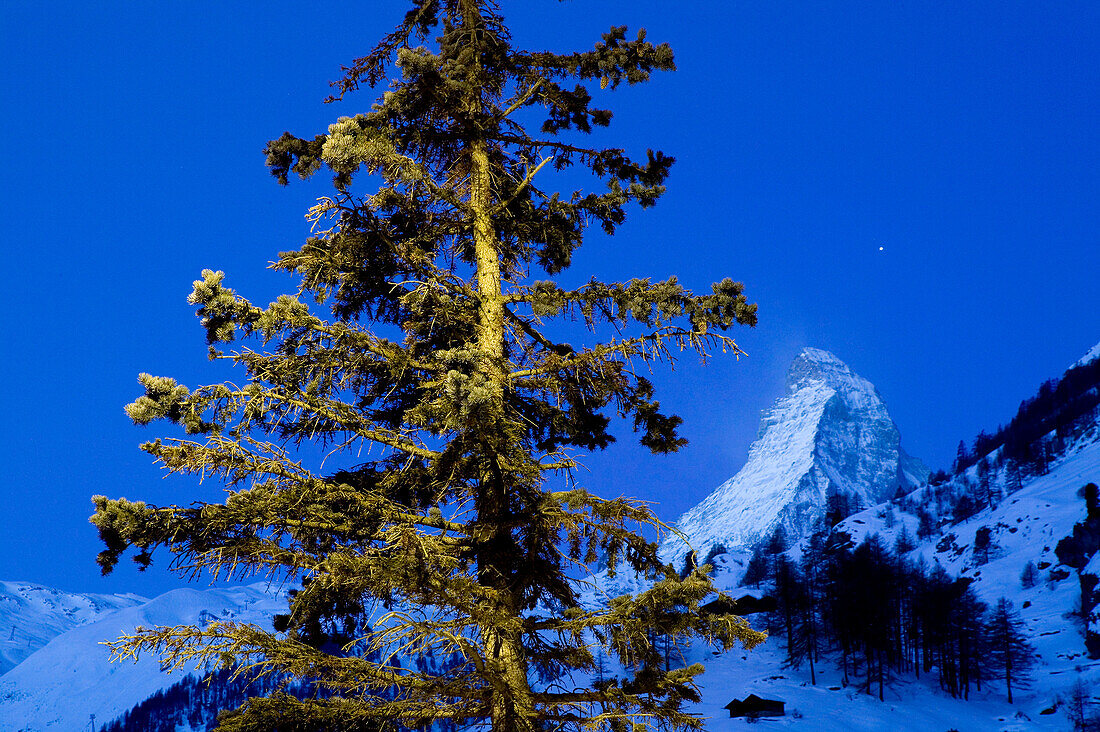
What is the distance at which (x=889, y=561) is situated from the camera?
104812 millimetres

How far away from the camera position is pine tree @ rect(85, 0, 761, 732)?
6836mm

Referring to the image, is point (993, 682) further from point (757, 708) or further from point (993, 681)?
point (757, 708)

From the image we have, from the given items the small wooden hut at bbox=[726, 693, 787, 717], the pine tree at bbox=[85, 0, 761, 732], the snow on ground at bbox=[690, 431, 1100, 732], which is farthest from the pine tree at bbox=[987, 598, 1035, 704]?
the pine tree at bbox=[85, 0, 761, 732]

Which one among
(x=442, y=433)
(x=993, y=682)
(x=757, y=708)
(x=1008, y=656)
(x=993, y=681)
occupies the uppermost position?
(x=1008, y=656)

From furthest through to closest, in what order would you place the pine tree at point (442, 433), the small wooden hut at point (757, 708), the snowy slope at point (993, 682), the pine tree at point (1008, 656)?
the pine tree at point (1008, 656) → the snowy slope at point (993, 682) → the small wooden hut at point (757, 708) → the pine tree at point (442, 433)

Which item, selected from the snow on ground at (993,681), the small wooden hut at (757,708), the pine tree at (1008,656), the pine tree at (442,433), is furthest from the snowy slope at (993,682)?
the pine tree at (442,433)

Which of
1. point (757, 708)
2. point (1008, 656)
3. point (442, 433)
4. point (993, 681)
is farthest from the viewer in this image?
point (993, 681)

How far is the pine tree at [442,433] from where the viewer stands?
22.4 feet

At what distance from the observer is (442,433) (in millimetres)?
7746

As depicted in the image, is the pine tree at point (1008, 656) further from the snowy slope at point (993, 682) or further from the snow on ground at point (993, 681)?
the snowy slope at point (993, 682)

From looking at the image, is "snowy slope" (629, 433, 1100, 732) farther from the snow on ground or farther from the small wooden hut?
the small wooden hut

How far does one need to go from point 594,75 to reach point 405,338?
172 inches

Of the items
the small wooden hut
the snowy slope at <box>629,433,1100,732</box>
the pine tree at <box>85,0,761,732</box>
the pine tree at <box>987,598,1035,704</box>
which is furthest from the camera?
the pine tree at <box>987,598,1035,704</box>

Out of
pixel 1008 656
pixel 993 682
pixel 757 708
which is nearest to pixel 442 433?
pixel 757 708
